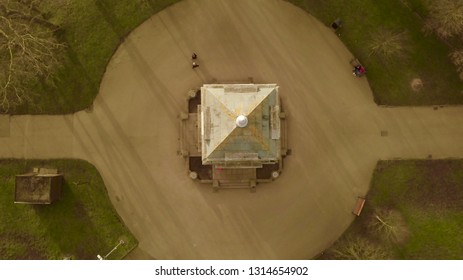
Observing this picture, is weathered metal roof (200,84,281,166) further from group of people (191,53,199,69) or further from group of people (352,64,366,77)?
group of people (352,64,366,77)

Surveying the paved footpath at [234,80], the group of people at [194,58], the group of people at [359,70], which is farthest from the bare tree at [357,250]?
the group of people at [194,58]

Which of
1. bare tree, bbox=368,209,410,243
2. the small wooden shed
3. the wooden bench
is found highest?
the small wooden shed

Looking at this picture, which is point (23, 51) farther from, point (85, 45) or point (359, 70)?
point (359, 70)

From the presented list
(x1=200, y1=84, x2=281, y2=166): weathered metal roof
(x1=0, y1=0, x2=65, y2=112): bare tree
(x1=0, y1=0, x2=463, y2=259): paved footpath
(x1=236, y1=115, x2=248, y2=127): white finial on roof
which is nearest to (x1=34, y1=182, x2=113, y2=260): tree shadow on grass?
(x1=0, y1=0, x2=463, y2=259): paved footpath

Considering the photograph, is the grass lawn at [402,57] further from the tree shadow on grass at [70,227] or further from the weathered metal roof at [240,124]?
the tree shadow on grass at [70,227]

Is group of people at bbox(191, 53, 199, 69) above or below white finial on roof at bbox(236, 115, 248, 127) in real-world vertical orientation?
above

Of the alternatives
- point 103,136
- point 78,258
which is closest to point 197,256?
point 78,258
